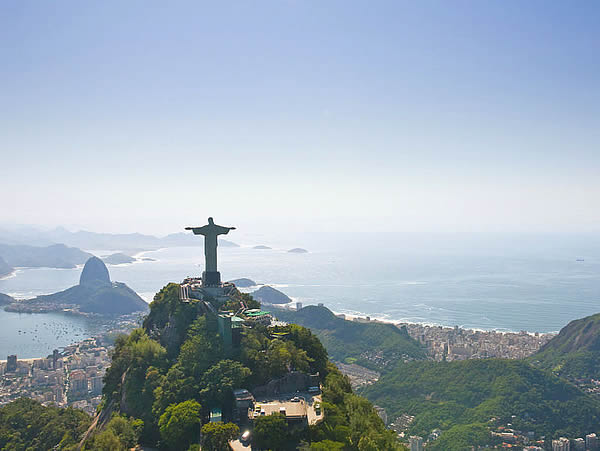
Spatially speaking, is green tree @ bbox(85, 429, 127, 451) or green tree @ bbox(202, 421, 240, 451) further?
green tree @ bbox(85, 429, 127, 451)

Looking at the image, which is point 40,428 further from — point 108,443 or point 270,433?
point 270,433

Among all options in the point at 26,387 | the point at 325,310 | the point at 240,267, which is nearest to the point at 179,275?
the point at 240,267

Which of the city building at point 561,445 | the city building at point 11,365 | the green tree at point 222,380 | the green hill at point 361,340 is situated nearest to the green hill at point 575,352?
the green hill at point 361,340

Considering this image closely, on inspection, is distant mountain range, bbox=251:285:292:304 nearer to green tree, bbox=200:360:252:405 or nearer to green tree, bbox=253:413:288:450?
green tree, bbox=200:360:252:405

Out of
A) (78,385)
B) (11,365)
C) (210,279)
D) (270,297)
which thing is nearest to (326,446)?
(210,279)

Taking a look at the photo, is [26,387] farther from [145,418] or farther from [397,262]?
[397,262]

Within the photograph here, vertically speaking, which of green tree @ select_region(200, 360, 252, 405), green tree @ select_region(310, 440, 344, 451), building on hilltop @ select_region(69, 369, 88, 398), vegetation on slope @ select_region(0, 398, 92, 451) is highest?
green tree @ select_region(200, 360, 252, 405)

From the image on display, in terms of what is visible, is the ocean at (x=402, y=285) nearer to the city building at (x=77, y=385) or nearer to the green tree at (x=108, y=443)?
the city building at (x=77, y=385)

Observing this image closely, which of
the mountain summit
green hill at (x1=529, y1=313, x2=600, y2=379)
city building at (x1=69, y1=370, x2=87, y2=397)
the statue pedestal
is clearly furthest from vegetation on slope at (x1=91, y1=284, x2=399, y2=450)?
the mountain summit
